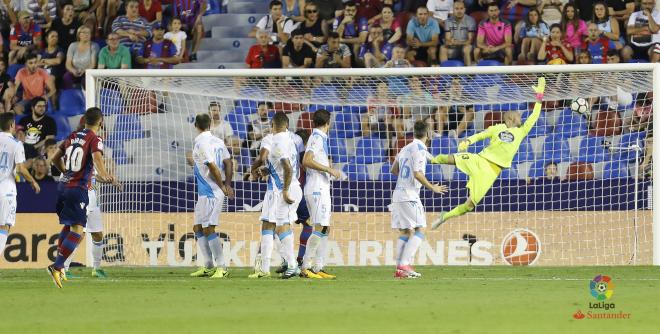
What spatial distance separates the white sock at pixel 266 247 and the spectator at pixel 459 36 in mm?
7818

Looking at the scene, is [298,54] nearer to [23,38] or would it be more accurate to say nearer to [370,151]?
[370,151]

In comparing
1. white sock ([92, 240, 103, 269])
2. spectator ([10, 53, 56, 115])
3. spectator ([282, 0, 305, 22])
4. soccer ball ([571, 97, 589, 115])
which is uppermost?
spectator ([282, 0, 305, 22])

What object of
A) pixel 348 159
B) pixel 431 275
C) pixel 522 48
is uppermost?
pixel 522 48

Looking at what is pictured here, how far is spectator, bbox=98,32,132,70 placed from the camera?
2231cm

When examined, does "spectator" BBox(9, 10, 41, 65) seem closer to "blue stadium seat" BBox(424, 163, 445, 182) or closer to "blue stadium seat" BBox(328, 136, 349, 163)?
"blue stadium seat" BBox(328, 136, 349, 163)

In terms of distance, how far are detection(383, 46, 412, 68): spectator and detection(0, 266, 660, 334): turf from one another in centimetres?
629

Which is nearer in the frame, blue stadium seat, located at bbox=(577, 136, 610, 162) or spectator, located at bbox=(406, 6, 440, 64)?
blue stadium seat, located at bbox=(577, 136, 610, 162)

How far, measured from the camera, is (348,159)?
62.6 ft

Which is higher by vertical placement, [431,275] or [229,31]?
[229,31]

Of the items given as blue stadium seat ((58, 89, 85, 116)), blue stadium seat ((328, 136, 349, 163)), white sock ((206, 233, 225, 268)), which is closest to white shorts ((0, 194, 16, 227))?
white sock ((206, 233, 225, 268))

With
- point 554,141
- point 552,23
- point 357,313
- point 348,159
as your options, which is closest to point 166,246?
point 348,159

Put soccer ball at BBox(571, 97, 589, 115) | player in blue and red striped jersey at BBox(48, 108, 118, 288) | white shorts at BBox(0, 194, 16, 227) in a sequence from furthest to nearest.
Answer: soccer ball at BBox(571, 97, 589, 115), white shorts at BBox(0, 194, 16, 227), player in blue and red striped jersey at BBox(48, 108, 118, 288)

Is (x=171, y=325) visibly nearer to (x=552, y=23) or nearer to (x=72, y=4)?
(x=552, y=23)

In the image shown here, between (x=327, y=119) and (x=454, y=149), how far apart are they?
199 inches
